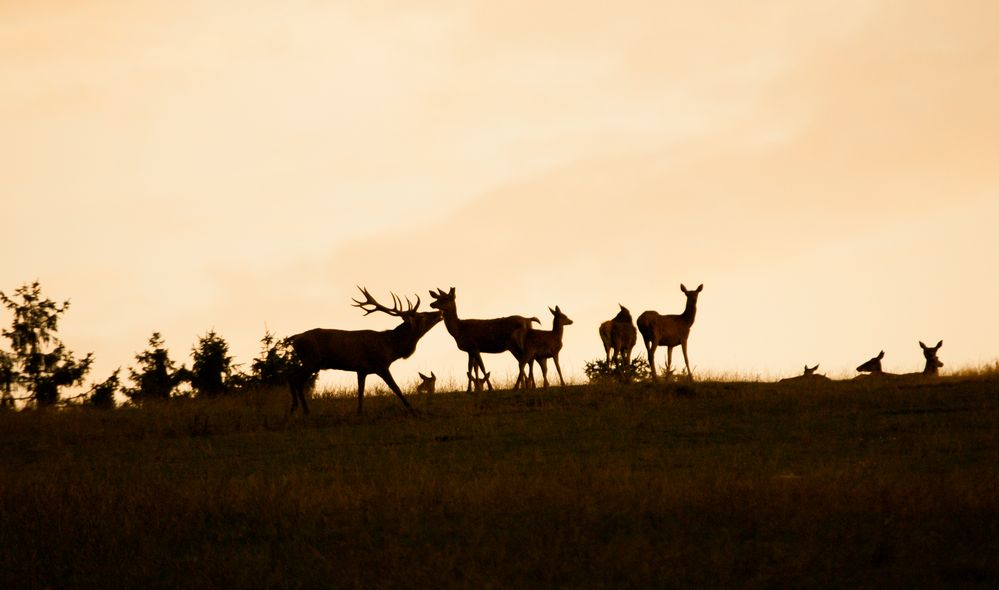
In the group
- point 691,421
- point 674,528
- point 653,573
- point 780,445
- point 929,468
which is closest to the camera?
point 653,573

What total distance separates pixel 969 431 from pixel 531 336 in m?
10.0

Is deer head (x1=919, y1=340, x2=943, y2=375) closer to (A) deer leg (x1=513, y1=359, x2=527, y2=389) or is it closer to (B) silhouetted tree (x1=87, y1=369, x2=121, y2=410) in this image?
(A) deer leg (x1=513, y1=359, x2=527, y2=389)

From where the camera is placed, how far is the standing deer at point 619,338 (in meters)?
27.1

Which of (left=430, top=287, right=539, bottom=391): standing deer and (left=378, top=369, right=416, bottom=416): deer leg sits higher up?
(left=430, top=287, right=539, bottom=391): standing deer

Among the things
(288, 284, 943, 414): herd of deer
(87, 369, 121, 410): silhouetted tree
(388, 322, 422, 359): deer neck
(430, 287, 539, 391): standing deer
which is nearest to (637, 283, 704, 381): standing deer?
(288, 284, 943, 414): herd of deer

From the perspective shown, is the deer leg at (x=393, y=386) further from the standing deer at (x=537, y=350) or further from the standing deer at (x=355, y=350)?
the standing deer at (x=537, y=350)

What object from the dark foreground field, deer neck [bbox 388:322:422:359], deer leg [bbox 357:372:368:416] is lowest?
the dark foreground field

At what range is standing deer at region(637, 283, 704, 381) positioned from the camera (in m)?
27.8

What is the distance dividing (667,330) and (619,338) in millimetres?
1523

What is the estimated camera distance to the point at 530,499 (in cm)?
1207

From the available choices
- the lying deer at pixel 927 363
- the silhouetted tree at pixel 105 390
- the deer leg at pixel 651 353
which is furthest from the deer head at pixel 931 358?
the silhouetted tree at pixel 105 390

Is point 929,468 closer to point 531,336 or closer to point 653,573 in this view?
point 653,573

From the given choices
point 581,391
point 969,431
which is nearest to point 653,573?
point 969,431

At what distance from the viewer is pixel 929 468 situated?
46.0ft
